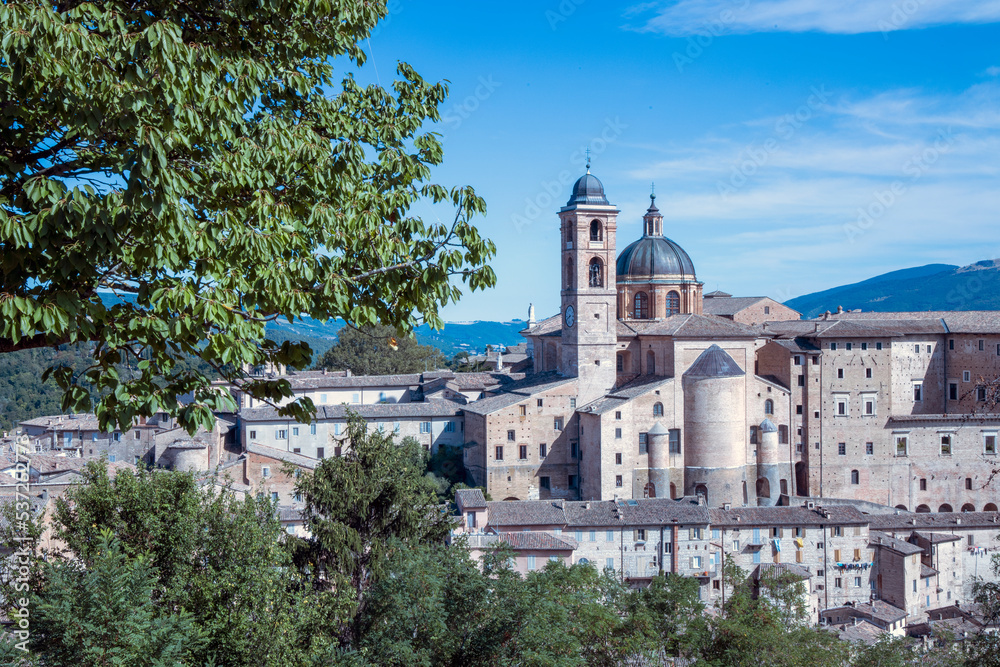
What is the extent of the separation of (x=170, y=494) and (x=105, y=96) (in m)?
11.8

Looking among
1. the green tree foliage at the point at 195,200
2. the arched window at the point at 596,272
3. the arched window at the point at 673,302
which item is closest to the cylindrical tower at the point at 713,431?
the arched window at the point at 596,272

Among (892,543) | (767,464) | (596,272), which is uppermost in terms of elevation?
(596,272)

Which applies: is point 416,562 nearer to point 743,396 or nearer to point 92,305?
point 92,305

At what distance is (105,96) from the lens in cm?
596

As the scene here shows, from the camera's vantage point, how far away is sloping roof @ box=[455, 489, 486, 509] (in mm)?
38688

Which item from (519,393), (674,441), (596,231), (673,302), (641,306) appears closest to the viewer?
(674,441)

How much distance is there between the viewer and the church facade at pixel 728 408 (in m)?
46.5

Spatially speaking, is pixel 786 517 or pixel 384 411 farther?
pixel 384 411

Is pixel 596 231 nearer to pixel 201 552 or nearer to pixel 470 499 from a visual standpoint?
pixel 470 499

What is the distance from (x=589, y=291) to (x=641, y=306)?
28.3 ft

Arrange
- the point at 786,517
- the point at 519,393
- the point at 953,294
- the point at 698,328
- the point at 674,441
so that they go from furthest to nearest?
the point at 953,294 < the point at 519,393 < the point at 698,328 < the point at 674,441 < the point at 786,517

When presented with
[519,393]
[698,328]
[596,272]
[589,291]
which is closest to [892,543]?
[698,328]

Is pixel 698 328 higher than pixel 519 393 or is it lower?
higher

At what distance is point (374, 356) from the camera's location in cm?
7775
